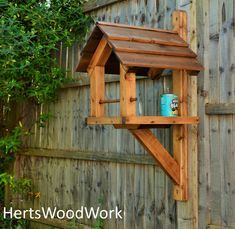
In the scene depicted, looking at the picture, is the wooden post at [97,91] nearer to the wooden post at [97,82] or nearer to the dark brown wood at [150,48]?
the wooden post at [97,82]

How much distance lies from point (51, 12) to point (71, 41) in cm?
34

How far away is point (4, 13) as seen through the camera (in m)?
4.24

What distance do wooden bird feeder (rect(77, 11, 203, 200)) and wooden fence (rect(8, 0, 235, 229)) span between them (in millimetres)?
83

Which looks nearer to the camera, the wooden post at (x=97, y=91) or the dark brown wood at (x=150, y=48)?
the dark brown wood at (x=150, y=48)

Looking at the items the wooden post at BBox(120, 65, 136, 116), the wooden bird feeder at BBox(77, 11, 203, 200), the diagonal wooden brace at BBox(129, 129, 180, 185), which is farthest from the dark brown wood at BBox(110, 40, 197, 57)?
the diagonal wooden brace at BBox(129, 129, 180, 185)

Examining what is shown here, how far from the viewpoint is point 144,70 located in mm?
3408

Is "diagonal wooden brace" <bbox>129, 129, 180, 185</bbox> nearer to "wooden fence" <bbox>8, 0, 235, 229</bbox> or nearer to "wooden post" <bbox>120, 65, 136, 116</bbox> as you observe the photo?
"wooden fence" <bbox>8, 0, 235, 229</bbox>

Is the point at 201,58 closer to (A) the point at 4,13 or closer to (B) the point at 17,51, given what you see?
(B) the point at 17,51

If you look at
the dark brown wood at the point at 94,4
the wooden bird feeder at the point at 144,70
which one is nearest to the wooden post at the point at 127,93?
the wooden bird feeder at the point at 144,70

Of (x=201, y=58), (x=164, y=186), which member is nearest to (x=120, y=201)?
(x=164, y=186)

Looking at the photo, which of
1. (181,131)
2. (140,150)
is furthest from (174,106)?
(140,150)

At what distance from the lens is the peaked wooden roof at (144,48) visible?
8.98 ft

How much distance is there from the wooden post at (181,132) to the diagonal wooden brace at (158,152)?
51mm

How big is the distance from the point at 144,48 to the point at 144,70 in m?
0.59
